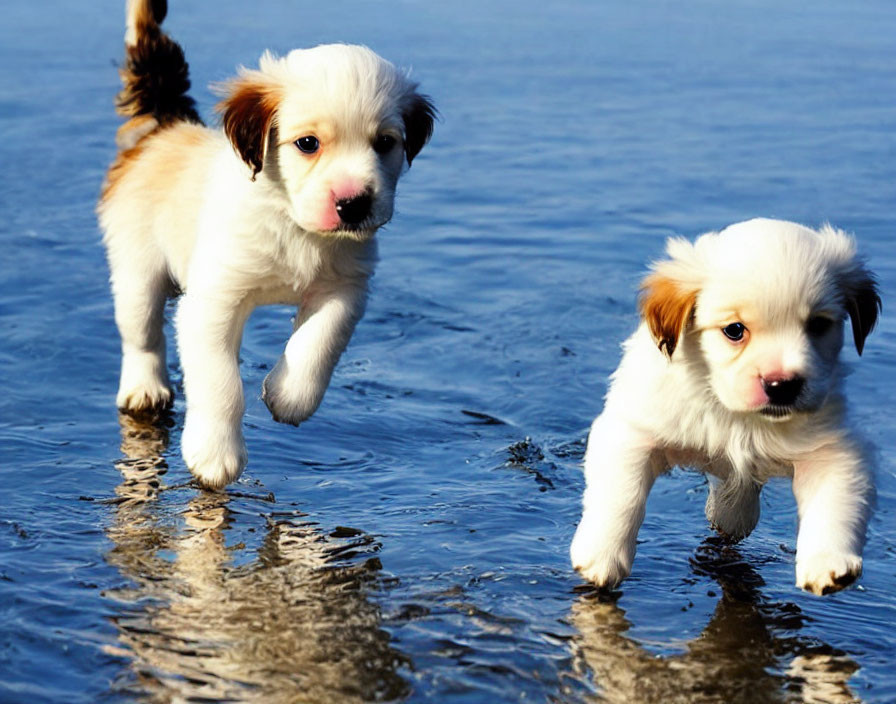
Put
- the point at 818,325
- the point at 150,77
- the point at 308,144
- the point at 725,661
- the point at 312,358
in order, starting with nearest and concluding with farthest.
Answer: the point at 818,325 < the point at 725,661 < the point at 308,144 < the point at 312,358 < the point at 150,77

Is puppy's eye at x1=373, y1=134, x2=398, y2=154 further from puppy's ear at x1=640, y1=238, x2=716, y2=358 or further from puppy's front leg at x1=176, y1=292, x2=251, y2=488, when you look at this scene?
puppy's ear at x1=640, y1=238, x2=716, y2=358

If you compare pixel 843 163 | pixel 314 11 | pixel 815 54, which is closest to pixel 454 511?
pixel 843 163

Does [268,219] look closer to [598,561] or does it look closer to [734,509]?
[598,561]

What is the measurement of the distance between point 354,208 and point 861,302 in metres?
1.58

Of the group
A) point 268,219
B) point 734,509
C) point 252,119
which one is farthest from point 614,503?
point 252,119

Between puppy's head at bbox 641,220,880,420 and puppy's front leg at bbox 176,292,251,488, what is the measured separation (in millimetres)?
1636

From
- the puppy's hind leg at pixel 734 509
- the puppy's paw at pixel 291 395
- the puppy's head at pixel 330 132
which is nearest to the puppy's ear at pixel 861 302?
the puppy's hind leg at pixel 734 509

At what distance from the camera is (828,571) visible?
14.3ft

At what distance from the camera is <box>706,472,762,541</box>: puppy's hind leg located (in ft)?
17.6

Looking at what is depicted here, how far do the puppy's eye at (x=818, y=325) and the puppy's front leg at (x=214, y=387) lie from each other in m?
2.11

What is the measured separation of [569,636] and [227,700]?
3.60ft

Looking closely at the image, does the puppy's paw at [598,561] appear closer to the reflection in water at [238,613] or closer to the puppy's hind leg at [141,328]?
the reflection in water at [238,613]

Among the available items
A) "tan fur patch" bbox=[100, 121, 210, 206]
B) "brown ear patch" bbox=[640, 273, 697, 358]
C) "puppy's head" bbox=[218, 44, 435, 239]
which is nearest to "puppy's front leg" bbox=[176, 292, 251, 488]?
"puppy's head" bbox=[218, 44, 435, 239]

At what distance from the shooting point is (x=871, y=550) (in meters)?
5.66
